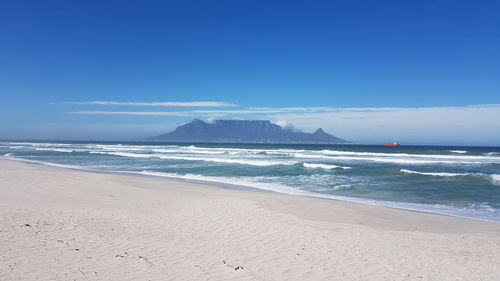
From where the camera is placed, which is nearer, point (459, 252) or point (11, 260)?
point (11, 260)

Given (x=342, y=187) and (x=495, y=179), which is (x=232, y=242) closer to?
(x=342, y=187)

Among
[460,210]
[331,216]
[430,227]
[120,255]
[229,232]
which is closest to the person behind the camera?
[120,255]

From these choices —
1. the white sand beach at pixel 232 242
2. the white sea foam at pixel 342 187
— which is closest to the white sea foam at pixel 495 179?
the white sea foam at pixel 342 187

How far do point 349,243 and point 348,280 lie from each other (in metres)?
1.84

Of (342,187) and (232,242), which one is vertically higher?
(232,242)

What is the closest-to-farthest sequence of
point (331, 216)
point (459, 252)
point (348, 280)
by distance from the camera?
1. point (348, 280)
2. point (459, 252)
3. point (331, 216)

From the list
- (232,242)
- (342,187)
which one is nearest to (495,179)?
(342,187)

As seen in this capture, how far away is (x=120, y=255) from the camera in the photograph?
5324mm

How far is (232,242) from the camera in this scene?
636 centimetres

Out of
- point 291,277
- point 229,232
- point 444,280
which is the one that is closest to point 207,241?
point 229,232

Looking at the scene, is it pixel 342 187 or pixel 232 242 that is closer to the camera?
pixel 232 242

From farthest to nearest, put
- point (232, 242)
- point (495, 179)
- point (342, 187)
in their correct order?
point (495, 179)
point (342, 187)
point (232, 242)

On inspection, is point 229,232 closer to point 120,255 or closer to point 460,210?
point 120,255

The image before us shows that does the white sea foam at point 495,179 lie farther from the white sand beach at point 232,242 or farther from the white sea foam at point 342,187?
the white sand beach at point 232,242
